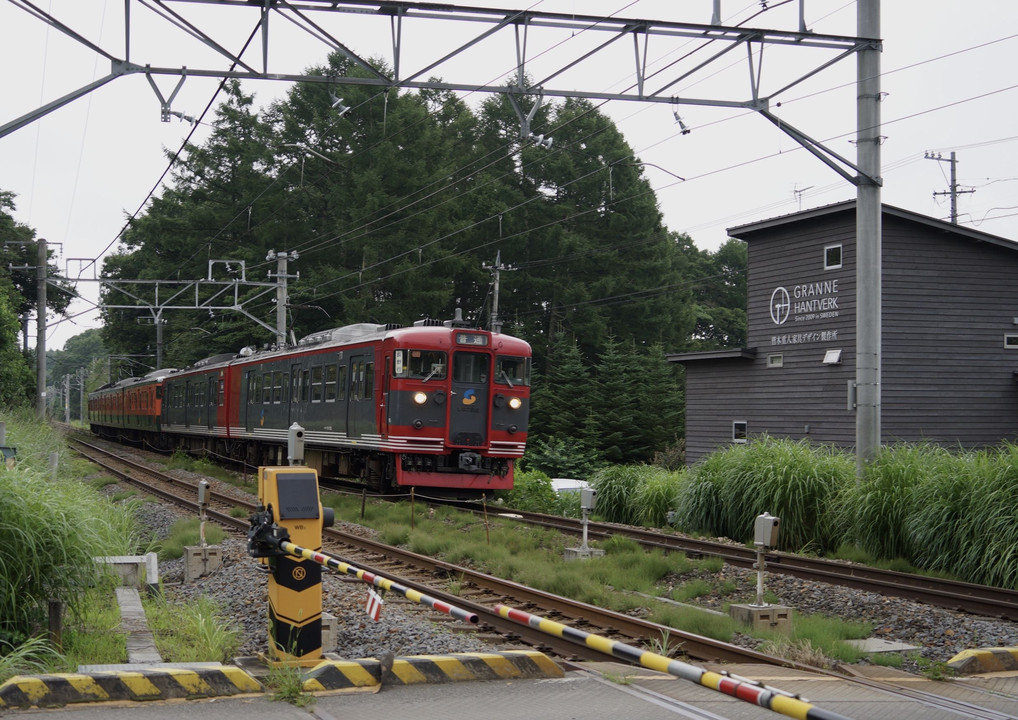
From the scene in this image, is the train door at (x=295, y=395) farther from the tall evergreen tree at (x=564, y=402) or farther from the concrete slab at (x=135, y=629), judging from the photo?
the tall evergreen tree at (x=564, y=402)

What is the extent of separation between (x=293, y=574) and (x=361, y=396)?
1203 cm

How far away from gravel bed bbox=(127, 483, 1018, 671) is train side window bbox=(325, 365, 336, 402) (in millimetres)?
8540

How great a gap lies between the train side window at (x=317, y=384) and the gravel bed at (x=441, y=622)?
9280mm

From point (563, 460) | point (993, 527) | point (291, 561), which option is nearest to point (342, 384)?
point (993, 527)

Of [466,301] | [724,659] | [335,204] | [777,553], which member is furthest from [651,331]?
[724,659]

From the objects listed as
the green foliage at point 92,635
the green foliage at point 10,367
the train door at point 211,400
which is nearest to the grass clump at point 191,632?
the green foliage at point 92,635

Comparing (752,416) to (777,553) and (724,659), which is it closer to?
(777,553)

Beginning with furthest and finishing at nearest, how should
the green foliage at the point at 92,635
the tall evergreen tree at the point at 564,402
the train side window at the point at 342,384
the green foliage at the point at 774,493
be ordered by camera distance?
1. the tall evergreen tree at the point at 564,402
2. the train side window at the point at 342,384
3. the green foliage at the point at 774,493
4. the green foliage at the point at 92,635

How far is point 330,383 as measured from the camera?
20094 millimetres

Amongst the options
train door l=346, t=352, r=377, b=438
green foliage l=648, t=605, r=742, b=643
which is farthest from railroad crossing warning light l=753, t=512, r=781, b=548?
train door l=346, t=352, r=377, b=438

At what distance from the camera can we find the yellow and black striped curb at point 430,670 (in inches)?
221

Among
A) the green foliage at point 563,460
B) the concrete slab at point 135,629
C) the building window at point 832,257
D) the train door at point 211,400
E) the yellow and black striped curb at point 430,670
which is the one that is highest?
the building window at point 832,257

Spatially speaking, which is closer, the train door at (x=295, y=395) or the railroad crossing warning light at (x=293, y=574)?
the railroad crossing warning light at (x=293, y=574)

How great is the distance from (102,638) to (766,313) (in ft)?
64.2
